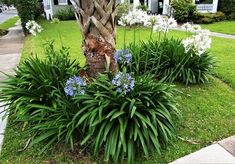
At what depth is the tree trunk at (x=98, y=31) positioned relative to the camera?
12.0 feet

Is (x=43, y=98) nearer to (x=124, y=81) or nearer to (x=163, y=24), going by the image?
(x=124, y=81)

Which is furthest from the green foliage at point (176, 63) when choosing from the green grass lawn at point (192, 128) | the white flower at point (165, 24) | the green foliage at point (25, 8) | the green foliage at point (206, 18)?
the green foliage at point (206, 18)

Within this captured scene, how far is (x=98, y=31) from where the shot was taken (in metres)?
3.75

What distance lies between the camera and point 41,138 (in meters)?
3.45

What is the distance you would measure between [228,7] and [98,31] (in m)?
18.7

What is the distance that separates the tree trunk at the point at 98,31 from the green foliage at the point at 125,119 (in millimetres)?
376

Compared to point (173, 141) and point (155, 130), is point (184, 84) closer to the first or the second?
point (173, 141)

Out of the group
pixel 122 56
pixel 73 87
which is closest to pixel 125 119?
pixel 73 87

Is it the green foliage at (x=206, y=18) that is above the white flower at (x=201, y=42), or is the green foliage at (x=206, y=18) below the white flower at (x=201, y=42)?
below

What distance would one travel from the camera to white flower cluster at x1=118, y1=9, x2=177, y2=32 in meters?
3.91

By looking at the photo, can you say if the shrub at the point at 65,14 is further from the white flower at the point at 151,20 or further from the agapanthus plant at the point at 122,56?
the agapanthus plant at the point at 122,56

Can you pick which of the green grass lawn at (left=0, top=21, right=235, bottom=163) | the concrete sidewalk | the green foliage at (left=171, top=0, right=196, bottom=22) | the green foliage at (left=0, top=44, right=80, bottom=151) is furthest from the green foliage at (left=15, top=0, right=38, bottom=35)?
the concrete sidewalk

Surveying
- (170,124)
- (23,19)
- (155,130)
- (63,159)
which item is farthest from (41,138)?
(23,19)

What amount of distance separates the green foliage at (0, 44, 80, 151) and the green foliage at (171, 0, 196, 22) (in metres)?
14.5
